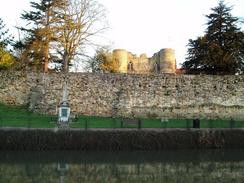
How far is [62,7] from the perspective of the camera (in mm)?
38906

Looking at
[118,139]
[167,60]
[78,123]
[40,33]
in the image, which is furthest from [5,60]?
[167,60]

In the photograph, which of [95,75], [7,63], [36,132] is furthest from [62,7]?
[36,132]

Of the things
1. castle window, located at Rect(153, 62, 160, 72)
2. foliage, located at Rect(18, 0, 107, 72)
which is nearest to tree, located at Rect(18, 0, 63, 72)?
foliage, located at Rect(18, 0, 107, 72)

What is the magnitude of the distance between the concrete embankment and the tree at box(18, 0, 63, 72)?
613 inches

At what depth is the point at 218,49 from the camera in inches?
1469

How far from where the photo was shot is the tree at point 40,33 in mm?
36625

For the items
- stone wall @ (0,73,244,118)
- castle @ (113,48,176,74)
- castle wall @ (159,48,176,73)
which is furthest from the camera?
castle wall @ (159,48,176,73)

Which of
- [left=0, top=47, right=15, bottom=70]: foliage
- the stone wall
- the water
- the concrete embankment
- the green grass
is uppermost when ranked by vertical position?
[left=0, top=47, right=15, bottom=70]: foliage

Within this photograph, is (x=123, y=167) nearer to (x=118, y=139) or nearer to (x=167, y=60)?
(x=118, y=139)

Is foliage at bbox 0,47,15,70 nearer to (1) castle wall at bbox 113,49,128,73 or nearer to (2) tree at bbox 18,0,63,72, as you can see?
(2) tree at bbox 18,0,63,72

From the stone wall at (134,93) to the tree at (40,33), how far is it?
5.43 m

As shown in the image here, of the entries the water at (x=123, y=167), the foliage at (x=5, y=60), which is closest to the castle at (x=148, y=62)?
the foliage at (x=5, y=60)

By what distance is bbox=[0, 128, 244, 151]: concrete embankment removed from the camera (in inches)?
827

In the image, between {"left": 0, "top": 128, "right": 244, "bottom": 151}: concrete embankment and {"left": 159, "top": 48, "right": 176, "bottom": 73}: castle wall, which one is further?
{"left": 159, "top": 48, "right": 176, "bottom": 73}: castle wall
